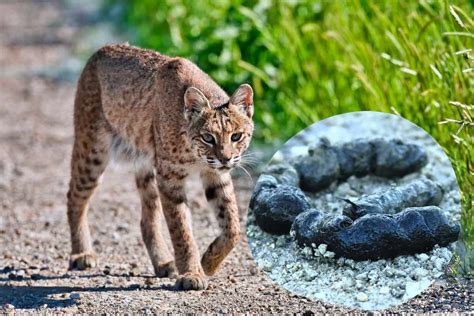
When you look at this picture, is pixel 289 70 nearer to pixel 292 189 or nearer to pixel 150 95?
pixel 150 95

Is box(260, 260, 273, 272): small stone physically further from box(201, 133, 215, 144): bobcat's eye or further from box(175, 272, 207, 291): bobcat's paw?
box(201, 133, 215, 144): bobcat's eye

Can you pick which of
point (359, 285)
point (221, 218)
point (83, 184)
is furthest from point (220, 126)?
point (83, 184)

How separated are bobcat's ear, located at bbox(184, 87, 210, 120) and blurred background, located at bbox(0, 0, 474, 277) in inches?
42.0

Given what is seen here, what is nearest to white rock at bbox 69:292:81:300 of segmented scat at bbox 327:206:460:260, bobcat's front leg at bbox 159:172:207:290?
bobcat's front leg at bbox 159:172:207:290

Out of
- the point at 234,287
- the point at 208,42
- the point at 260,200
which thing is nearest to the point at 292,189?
the point at 260,200

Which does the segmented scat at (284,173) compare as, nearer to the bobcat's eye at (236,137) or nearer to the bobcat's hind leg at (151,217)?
the bobcat's eye at (236,137)

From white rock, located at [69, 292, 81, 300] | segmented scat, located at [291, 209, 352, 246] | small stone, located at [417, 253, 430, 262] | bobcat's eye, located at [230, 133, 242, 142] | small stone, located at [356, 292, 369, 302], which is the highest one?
bobcat's eye, located at [230, 133, 242, 142]

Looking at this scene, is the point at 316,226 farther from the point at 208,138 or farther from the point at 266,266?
the point at 208,138

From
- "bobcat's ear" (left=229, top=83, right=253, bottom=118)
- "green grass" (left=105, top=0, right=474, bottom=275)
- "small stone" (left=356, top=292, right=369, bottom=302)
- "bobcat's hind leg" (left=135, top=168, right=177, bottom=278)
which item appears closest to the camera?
"small stone" (left=356, top=292, right=369, bottom=302)

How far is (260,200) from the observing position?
545cm

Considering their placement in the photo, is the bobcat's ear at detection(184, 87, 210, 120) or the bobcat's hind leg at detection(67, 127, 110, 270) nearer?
the bobcat's ear at detection(184, 87, 210, 120)

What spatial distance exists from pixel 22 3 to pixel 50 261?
48.2ft

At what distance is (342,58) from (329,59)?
0.28m

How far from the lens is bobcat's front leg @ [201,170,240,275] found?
589 centimetres
